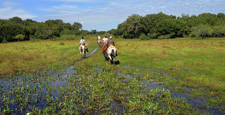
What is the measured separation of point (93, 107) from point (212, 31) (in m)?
72.5

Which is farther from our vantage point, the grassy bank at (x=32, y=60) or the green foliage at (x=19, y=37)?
the green foliage at (x=19, y=37)

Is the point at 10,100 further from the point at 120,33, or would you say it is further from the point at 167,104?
the point at 120,33

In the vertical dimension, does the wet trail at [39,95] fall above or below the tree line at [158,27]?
below

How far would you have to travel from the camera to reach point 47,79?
37.4ft

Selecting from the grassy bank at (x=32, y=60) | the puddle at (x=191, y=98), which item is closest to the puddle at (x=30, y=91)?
the grassy bank at (x=32, y=60)

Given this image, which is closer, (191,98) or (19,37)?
(191,98)

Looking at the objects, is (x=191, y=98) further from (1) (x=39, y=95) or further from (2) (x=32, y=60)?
(2) (x=32, y=60)

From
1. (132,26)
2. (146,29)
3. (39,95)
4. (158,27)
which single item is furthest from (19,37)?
(39,95)

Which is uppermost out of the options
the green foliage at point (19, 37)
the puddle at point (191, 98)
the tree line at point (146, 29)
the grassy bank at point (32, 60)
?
the tree line at point (146, 29)

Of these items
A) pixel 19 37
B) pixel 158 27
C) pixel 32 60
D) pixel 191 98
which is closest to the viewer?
pixel 191 98

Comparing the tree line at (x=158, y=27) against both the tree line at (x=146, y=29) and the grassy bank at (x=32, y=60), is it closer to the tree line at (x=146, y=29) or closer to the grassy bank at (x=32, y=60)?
the tree line at (x=146, y=29)

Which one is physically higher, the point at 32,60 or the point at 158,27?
the point at 158,27

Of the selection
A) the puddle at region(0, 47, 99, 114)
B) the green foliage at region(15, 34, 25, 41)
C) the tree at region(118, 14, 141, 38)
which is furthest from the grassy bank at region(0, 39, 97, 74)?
the tree at region(118, 14, 141, 38)

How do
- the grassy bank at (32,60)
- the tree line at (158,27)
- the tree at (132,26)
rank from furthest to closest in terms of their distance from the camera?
the tree at (132,26) < the tree line at (158,27) < the grassy bank at (32,60)
